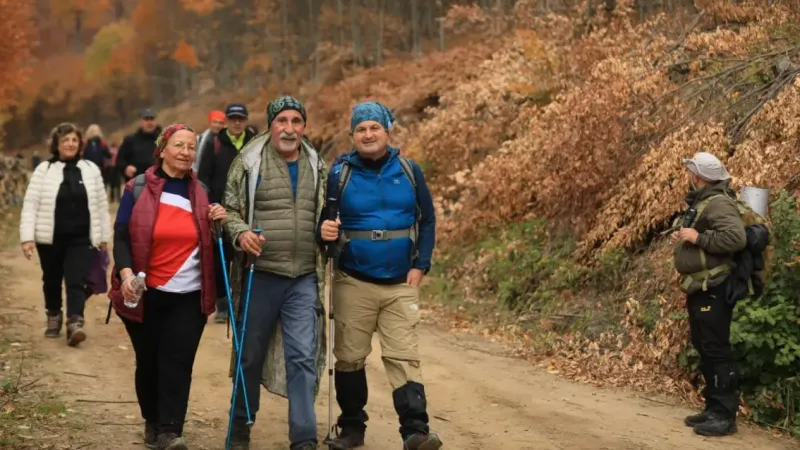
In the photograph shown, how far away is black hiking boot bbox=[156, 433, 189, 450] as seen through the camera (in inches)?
245

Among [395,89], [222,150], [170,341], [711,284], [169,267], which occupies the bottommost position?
[170,341]

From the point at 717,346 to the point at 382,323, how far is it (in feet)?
9.00

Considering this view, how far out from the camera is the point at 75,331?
977cm

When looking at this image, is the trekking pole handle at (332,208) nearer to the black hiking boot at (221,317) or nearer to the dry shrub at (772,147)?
the dry shrub at (772,147)

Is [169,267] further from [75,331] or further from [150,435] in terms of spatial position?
[75,331]

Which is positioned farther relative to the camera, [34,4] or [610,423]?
[34,4]

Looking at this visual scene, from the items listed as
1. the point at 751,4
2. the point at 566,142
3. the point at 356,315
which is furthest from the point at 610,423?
the point at 751,4

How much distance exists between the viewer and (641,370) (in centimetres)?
906

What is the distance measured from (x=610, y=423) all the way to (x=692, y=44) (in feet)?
20.7

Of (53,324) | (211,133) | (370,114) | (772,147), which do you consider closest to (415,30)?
(211,133)

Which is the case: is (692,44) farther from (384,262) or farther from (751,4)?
(384,262)

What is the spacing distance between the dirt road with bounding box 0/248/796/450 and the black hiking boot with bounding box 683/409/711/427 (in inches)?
3.9

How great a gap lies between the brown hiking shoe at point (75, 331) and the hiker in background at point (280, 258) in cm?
397

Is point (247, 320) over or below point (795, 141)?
below
